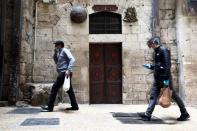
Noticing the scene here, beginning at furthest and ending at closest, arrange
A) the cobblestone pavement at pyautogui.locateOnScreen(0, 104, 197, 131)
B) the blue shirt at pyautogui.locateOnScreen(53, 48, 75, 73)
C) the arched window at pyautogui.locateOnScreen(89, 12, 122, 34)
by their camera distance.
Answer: the arched window at pyautogui.locateOnScreen(89, 12, 122, 34) < the blue shirt at pyautogui.locateOnScreen(53, 48, 75, 73) < the cobblestone pavement at pyautogui.locateOnScreen(0, 104, 197, 131)

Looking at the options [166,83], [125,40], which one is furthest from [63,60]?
[125,40]

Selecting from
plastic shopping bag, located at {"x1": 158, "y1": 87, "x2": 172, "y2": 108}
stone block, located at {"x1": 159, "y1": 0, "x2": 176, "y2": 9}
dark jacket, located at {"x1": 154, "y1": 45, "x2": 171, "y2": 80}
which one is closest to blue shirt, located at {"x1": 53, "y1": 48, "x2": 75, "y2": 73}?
dark jacket, located at {"x1": 154, "y1": 45, "x2": 171, "y2": 80}

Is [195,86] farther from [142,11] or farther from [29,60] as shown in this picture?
[29,60]

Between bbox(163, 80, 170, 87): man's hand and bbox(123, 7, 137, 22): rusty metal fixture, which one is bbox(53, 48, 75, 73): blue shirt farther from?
bbox(123, 7, 137, 22): rusty metal fixture

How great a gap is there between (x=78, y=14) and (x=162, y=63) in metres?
4.39

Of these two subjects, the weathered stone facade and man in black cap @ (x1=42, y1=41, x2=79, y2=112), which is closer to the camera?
man in black cap @ (x1=42, y1=41, x2=79, y2=112)

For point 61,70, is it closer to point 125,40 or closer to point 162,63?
point 162,63

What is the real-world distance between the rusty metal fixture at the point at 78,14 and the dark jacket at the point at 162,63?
162 inches

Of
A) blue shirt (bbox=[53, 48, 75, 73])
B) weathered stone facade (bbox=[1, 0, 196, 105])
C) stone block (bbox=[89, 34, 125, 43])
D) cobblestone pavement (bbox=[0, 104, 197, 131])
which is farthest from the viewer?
stone block (bbox=[89, 34, 125, 43])

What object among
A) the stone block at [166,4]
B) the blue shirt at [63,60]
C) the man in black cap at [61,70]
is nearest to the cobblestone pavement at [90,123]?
the man in black cap at [61,70]

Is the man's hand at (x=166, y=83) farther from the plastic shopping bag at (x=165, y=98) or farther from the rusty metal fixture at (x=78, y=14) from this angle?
the rusty metal fixture at (x=78, y=14)

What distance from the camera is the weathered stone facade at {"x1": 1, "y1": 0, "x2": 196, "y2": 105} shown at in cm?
972

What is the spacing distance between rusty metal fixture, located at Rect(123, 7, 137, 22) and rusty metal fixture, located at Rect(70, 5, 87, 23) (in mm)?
1269

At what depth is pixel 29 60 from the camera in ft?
31.7
